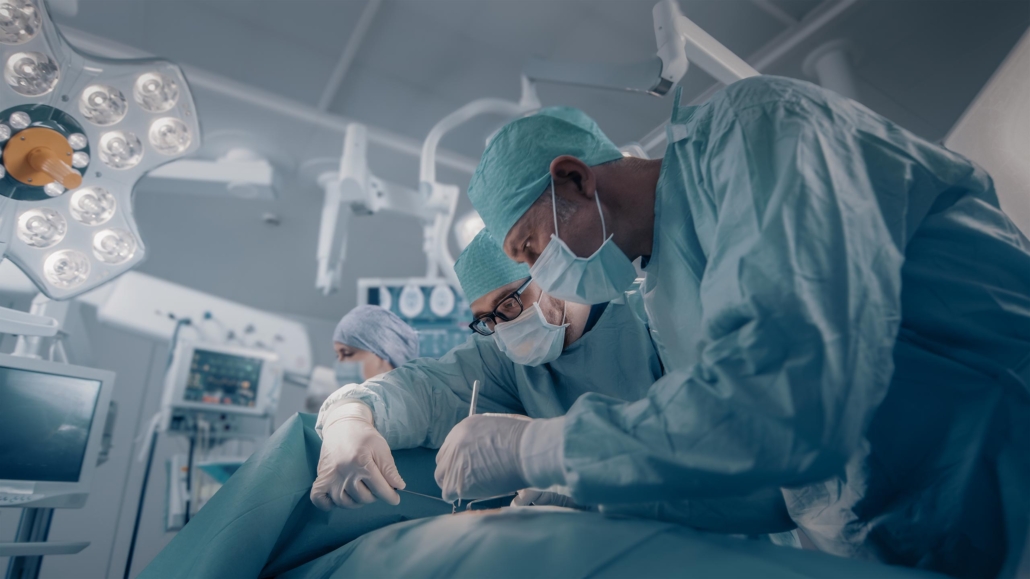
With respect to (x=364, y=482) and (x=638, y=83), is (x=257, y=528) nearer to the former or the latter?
(x=364, y=482)

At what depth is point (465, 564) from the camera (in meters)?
0.71

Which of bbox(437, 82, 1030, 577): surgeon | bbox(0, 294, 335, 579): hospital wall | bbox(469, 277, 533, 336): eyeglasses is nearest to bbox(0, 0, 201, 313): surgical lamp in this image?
bbox(469, 277, 533, 336): eyeglasses

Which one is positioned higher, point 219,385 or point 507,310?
point 507,310

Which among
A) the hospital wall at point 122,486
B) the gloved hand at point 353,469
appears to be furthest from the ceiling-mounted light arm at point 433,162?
the hospital wall at point 122,486

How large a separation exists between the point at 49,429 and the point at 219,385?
1303 millimetres

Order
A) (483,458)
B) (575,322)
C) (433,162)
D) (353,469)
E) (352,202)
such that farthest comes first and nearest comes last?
(352,202), (433,162), (575,322), (353,469), (483,458)

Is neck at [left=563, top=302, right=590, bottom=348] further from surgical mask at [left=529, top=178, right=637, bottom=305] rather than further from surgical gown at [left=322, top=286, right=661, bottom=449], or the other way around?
surgical mask at [left=529, top=178, right=637, bottom=305]

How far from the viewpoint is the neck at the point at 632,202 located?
3.59 ft

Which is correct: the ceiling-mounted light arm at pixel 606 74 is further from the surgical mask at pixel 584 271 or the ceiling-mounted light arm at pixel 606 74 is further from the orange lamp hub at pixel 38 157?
the orange lamp hub at pixel 38 157

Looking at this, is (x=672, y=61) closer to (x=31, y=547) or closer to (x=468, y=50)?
(x=468, y=50)

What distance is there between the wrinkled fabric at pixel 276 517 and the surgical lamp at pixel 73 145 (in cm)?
79

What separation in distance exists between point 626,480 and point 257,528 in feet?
1.88

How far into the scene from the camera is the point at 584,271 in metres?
1.12

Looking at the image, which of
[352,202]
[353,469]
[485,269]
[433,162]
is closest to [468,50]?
[433,162]
